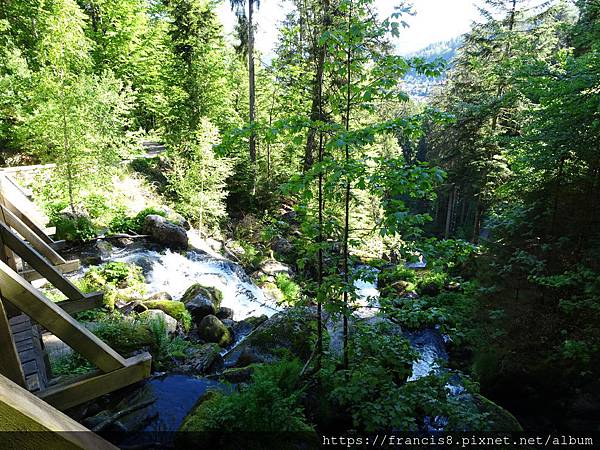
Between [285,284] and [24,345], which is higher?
[24,345]

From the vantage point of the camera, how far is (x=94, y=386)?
100 inches

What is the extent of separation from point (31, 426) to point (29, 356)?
10.2ft

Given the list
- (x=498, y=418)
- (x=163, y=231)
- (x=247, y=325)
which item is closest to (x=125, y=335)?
(x=247, y=325)

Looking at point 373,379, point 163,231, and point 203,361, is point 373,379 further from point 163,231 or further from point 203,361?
point 163,231

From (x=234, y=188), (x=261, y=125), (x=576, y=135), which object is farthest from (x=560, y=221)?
(x=234, y=188)

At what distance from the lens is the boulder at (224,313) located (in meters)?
11.1

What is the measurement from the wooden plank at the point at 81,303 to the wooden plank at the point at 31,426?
188 inches

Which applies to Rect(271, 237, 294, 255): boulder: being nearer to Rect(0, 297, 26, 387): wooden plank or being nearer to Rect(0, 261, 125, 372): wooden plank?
Rect(0, 261, 125, 372): wooden plank

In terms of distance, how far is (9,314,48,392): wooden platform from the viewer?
105 inches

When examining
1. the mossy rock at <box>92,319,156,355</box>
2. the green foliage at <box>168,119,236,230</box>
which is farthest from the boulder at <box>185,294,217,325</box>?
the green foliage at <box>168,119,236,230</box>

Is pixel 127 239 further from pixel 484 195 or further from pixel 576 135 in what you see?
pixel 484 195

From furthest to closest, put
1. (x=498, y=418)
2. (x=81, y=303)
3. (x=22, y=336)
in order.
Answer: (x=498, y=418) < (x=81, y=303) < (x=22, y=336)

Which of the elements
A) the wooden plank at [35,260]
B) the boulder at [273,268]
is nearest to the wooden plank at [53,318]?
the wooden plank at [35,260]

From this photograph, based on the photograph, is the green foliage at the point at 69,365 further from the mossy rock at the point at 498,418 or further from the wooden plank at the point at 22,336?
the mossy rock at the point at 498,418
